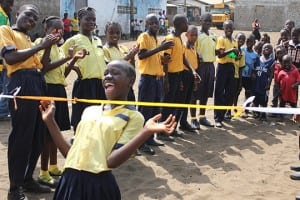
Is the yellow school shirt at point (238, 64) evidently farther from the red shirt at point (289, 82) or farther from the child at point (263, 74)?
the red shirt at point (289, 82)

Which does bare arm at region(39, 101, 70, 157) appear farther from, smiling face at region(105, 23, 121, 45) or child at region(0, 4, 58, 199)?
smiling face at region(105, 23, 121, 45)

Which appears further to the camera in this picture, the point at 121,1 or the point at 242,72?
the point at 121,1

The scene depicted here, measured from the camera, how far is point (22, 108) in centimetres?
396

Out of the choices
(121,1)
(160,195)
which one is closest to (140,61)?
(160,195)

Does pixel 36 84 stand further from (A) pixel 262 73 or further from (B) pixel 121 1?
(B) pixel 121 1

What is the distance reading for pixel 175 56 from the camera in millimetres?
6406

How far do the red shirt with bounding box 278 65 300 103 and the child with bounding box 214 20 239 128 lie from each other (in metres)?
1.02

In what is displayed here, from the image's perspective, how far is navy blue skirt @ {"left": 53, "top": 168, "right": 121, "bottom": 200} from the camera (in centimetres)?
252

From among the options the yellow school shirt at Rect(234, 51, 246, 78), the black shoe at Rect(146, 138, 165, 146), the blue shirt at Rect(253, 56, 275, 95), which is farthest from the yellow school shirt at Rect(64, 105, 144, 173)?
the blue shirt at Rect(253, 56, 275, 95)

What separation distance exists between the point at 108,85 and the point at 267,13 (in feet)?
114

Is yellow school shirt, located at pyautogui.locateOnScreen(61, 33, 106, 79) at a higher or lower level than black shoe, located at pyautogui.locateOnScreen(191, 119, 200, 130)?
higher

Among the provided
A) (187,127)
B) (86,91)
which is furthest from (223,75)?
(86,91)

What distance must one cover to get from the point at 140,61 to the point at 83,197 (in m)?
3.64

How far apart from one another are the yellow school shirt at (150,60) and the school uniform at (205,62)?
64.5 inches
